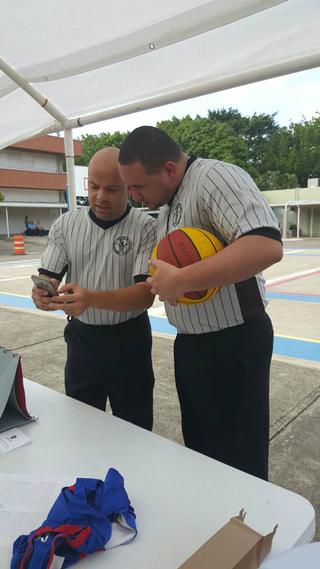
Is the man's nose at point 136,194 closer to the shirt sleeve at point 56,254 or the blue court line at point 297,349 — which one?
the shirt sleeve at point 56,254

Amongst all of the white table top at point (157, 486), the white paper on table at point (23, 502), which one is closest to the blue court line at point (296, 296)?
the white table top at point (157, 486)

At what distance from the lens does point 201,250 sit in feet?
4.71

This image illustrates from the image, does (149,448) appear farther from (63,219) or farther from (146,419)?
(63,219)

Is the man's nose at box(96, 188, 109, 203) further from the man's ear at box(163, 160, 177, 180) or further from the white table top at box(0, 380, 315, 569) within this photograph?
the white table top at box(0, 380, 315, 569)

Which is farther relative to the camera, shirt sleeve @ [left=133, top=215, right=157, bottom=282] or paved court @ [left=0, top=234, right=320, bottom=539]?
paved court @ [left=0, top=234, right=320, bottom=539]

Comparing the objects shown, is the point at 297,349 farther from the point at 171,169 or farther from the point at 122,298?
the point at 171,169

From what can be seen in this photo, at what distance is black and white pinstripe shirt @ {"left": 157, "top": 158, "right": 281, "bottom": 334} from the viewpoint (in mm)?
1337

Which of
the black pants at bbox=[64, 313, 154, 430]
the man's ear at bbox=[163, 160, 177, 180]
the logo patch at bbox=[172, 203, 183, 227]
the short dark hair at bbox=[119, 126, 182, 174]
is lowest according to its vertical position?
the black pants at bbox=[64, 313, 154, 430]

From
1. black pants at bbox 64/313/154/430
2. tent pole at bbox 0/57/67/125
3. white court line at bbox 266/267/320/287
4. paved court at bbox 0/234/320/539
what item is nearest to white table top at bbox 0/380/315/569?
black pants at bbox 64/313/154/430

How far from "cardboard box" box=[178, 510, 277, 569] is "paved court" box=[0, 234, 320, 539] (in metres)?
1.70

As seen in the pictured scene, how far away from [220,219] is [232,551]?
3.15 feet

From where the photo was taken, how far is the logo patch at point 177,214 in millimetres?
1616

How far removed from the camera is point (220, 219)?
141cm

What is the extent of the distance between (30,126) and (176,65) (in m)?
1.56
